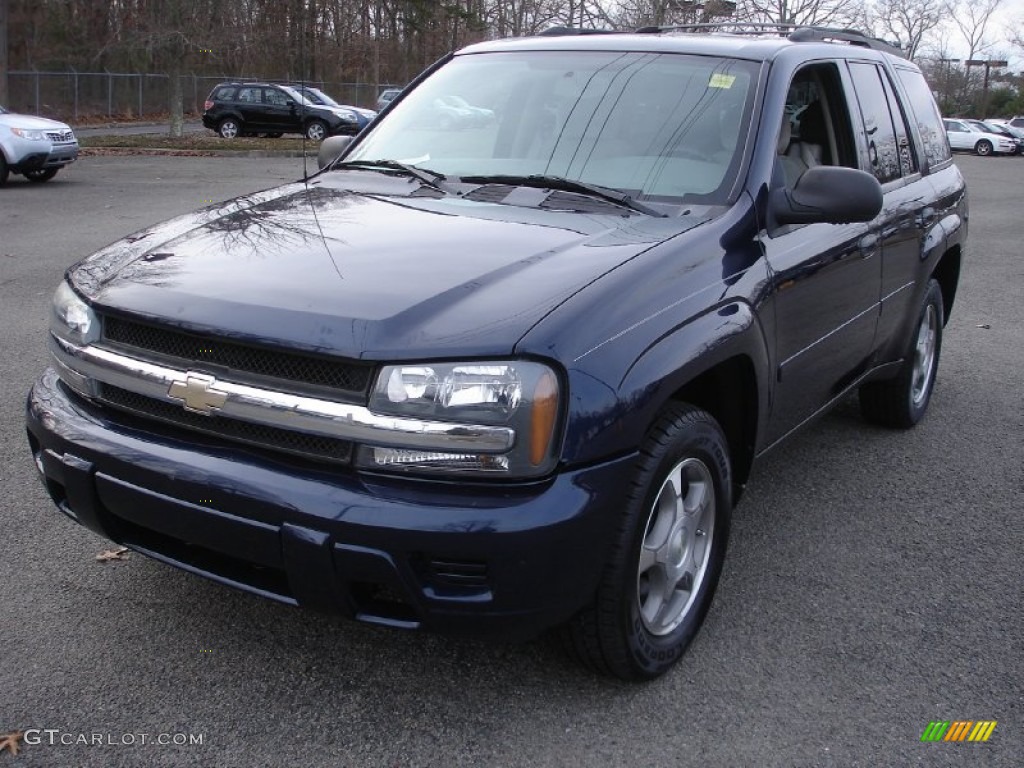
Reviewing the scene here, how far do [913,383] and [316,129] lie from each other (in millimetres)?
27102

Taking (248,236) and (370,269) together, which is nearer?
(370,269)

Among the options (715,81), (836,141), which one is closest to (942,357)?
(836,141)

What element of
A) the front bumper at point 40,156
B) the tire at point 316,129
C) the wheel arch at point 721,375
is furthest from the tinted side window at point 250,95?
the wheel arch at point 721,375

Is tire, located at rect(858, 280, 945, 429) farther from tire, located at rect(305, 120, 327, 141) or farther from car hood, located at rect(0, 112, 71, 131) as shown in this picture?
tire, located at rect(305, 120, 327, 141)

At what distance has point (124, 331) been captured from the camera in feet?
9.29

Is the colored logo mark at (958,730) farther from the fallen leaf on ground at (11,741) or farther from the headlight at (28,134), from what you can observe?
the headlight at (28,134)

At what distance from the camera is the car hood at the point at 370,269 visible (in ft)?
8.20

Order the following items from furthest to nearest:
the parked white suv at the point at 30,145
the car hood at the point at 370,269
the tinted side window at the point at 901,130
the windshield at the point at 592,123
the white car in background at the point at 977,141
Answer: the white car in background at the point at 977,141 → the parked white suv at the point at 30,145 → the tinted side window at the point at 901,130 → the windshield at the point at 592,123 → the car hood at the point at 370,269

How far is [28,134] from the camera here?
1543 cm

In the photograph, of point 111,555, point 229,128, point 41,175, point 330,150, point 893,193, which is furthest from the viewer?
point 229,128

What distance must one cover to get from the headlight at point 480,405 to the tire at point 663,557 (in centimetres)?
34

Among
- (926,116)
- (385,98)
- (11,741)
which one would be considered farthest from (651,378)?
(385,98)

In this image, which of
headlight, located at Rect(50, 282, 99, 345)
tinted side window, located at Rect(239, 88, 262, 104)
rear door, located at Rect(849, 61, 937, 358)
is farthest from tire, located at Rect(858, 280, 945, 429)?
tinted side window, located at Rect(239, 88, 262, 104)

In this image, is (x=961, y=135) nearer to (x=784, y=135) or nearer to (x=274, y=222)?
(x=784, y=135)
